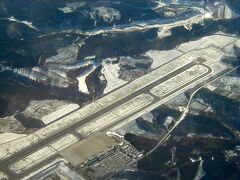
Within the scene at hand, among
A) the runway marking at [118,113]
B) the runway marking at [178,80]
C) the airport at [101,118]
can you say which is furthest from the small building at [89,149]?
the runway marking at [178,80]

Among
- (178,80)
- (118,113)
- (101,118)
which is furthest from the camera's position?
(178,80)

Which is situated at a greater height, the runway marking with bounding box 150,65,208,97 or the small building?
the runway marking with bounding box 150,65,208,97

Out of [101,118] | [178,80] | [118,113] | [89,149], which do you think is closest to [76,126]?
[101,118]

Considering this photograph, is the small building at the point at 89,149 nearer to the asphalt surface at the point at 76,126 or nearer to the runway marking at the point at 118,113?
the runway marking at the point at 118,113

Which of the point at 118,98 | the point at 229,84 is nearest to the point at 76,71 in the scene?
the point at 118,98

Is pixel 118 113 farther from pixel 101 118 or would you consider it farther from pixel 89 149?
pixel 89 149

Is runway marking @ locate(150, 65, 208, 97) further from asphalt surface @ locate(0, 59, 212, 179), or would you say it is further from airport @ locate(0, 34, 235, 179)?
asphalt surface @ locate(0, 59, 212, 179)

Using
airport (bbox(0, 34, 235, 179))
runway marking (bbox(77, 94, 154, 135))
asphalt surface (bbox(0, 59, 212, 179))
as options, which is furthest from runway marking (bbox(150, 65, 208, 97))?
runway marking (bbox(77, 94, 154, 135))

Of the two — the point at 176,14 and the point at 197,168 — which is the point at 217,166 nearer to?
the point at 197,168

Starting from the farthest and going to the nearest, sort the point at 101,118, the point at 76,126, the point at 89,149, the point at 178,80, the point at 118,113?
the point at 178,80 < the point at 118,113 < the point at 101,118 < the point at 76,126 < the point at 89,149
